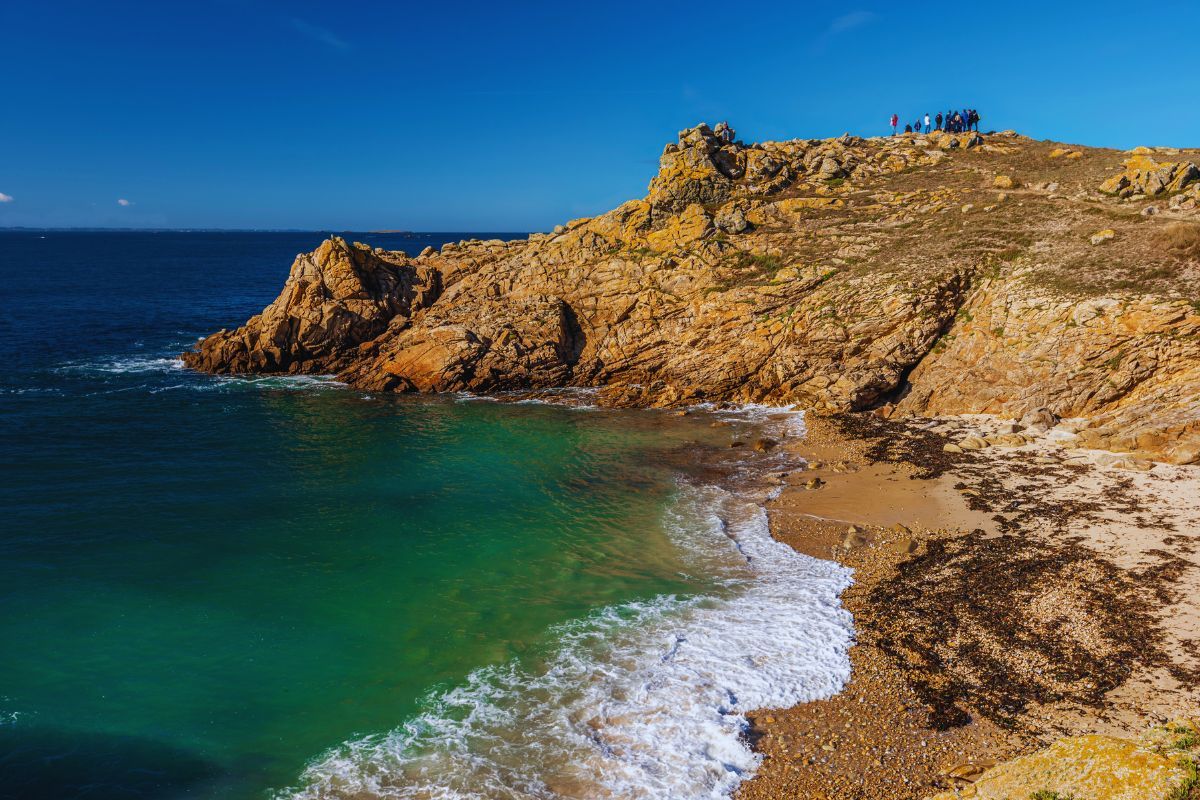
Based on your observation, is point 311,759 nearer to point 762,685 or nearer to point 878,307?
point 762,685

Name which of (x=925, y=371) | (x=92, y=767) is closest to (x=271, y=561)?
(x=92, y=767)

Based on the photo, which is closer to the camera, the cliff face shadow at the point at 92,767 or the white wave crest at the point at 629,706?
the cliff face shadow at the point at 92,767

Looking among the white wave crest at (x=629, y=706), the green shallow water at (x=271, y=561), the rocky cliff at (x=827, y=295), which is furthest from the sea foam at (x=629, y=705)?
the rocky cliff at (x=827, y=295)

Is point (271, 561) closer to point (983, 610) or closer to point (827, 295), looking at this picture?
point (983, 610)

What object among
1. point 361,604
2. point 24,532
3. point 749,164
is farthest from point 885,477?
point 749,164

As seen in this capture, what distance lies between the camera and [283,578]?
23234 millimetres

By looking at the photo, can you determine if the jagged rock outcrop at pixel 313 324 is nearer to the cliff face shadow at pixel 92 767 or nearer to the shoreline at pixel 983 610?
the shoreline at pixel 983 610

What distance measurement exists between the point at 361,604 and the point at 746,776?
42.9ft

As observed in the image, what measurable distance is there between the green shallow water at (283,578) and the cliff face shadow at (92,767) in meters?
0.06

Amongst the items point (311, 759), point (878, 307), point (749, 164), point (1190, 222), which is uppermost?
point (749, 164)

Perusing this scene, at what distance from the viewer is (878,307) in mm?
43656

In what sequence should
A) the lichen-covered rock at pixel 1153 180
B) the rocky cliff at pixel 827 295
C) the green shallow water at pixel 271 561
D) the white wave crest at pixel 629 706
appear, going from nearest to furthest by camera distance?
the white wave crest at pixel 629 706, the green shallow water at pixel 271 561, the rocky cliff at pixel 827 295, the lichen-covered rock at pixel 1153 180

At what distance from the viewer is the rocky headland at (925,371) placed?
51.4 feet

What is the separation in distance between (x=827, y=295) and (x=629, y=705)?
36.3 meters
